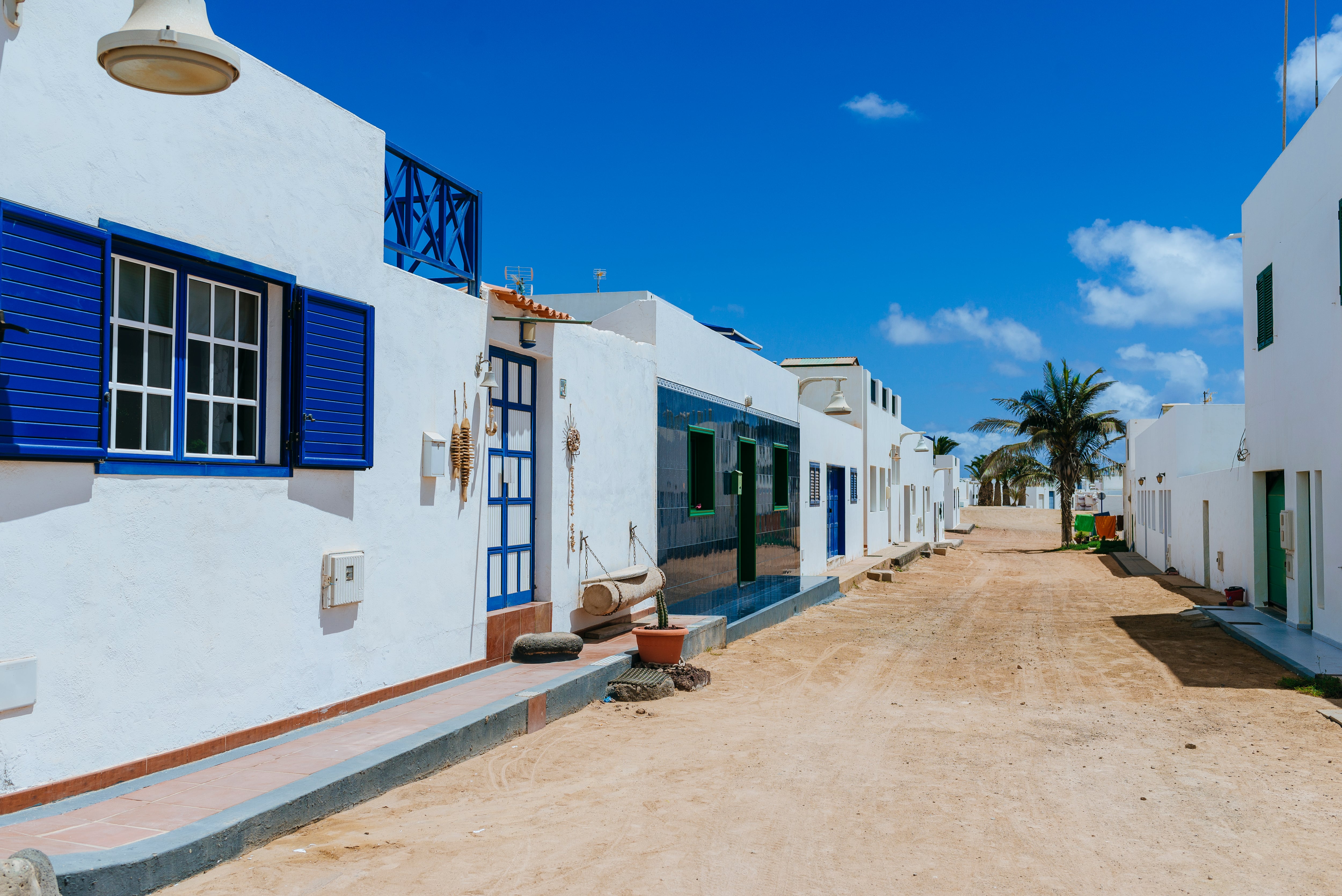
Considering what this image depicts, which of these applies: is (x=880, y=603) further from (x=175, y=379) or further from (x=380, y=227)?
(x=175, y=379)

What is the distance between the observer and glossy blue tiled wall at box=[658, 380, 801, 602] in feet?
41.5

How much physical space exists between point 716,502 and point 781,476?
435 cm

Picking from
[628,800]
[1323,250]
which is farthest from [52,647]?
[1323,250]

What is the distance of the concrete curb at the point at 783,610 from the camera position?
1255 cm

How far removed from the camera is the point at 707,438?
14.3 metres

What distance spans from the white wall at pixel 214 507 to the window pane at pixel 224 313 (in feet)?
0.91

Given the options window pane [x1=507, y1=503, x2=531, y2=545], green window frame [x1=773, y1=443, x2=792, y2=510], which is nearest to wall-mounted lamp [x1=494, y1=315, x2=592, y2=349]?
window pane [x1=507, y1=503, x2=531, y2=545]

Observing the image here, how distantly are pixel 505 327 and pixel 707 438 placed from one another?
19.7ft

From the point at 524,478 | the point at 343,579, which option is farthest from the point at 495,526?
the point at 343,579

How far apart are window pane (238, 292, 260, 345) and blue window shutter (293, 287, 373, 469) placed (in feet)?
0.77

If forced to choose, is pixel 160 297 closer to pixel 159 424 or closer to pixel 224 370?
pixel 224 370

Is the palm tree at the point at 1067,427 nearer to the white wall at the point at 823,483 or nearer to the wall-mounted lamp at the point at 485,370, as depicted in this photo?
the white wall at the point at 823,483

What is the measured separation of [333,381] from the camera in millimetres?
6477

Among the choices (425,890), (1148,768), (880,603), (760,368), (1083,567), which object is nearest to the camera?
(425,890)
